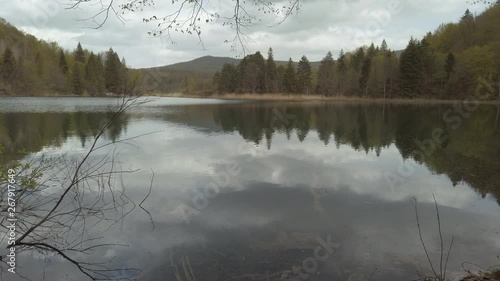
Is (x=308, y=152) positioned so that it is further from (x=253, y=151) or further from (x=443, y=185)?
(x=443, y=185)

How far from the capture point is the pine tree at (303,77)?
77812mm

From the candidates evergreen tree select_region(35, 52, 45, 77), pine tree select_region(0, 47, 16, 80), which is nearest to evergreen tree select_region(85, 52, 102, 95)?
evergreen tree select_region(35, 52, 45, 77)

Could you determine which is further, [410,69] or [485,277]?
[410,69]

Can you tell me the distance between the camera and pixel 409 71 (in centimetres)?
6081

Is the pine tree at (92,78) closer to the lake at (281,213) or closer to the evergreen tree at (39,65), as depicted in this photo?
the evergreen tree at (39,65)

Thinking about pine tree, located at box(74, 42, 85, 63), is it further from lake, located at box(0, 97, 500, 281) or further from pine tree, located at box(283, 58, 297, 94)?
lake, located at box(0, 97, 500, 281)

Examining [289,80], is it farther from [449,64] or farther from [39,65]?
[39,65]

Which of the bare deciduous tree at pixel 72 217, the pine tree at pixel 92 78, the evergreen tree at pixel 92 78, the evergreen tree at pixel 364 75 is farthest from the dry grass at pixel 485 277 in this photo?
the pine tree at pixel 92 78

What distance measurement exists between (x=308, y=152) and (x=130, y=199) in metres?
8.57

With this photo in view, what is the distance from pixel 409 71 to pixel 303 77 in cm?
2339

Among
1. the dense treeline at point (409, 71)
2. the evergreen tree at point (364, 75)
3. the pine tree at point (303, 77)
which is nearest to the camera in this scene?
the dense treeline at point (409, 71)

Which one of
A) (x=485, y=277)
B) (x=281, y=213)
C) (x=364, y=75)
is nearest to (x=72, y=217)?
(x=281, y=213)

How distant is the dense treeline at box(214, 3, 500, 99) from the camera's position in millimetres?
56719

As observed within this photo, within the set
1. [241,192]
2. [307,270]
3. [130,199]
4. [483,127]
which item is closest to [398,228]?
[307,270]
